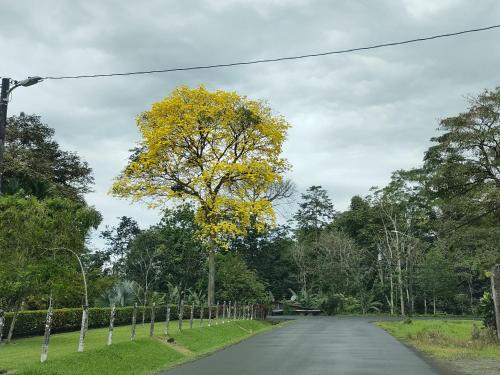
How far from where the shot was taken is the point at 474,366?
503 inches

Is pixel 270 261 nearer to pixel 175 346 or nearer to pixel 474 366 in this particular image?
pixel 175 346

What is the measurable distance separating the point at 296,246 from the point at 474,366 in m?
53.6

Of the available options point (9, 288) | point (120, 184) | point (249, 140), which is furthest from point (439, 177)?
point (9, 288)

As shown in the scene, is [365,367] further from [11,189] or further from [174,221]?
[174,221]

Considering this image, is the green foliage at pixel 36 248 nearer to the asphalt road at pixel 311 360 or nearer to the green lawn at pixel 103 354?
the green lawn at pixel 103 354

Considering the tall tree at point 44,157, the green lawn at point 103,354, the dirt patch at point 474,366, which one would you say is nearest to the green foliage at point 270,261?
the tall tree at point 44,157

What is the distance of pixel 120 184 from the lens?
112ft

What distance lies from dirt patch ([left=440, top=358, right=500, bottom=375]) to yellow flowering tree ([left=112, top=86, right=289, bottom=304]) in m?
20.0

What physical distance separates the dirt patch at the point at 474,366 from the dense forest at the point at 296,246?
23.5 ft

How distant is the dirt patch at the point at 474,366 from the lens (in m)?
11.7

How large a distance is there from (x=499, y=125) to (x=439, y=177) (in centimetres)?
483

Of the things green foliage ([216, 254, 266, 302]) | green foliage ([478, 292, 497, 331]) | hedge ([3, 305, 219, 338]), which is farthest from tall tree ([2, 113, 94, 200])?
green foliage ([478, 292, 497, 331])

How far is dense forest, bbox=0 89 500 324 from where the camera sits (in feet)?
60.0

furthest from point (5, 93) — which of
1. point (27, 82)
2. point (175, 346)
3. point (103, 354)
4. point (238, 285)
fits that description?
point (238, 285)
